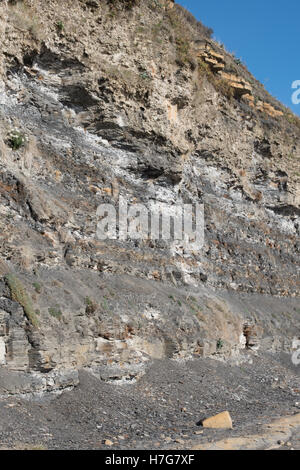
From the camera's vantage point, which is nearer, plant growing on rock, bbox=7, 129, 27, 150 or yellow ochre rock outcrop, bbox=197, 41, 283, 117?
plant growing on rock, bbox=7, 129, 27, 150

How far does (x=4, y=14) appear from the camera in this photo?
13812 mm

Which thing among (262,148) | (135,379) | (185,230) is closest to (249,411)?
(135,379)

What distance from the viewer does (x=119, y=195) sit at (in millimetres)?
15961

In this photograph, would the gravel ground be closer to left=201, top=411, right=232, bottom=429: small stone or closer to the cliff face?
left=201, top=411, right=232, bottom=429: small stone

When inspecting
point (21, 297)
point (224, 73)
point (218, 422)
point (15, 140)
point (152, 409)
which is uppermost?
point (224, 73)

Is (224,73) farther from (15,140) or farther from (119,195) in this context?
(15,140)

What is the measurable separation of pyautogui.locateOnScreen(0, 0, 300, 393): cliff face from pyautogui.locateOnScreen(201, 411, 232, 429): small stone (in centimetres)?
230

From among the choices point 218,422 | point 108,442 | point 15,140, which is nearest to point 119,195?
point 15,140

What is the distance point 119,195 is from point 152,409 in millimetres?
7941

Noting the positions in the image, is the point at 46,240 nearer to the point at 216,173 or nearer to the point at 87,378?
the point at 87,378

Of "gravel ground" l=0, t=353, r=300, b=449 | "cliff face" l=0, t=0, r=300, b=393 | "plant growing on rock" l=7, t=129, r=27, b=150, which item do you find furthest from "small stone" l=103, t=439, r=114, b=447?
"plant growing on rock" l=7, t=129, r=27, b=150

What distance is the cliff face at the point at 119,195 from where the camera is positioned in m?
10.7

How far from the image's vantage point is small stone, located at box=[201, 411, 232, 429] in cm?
991

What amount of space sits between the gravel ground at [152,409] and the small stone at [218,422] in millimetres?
195
